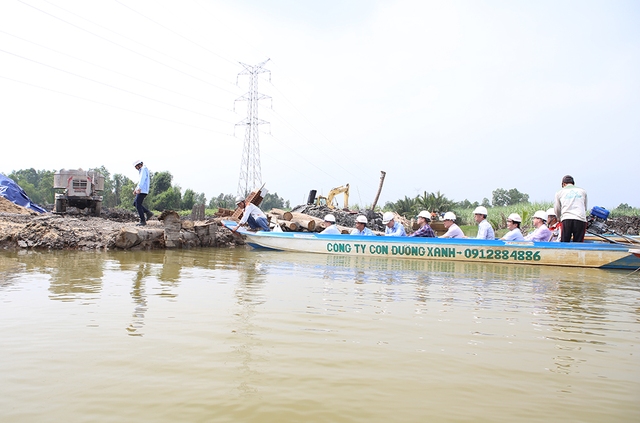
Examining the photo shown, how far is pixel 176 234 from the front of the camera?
12492 millimetres

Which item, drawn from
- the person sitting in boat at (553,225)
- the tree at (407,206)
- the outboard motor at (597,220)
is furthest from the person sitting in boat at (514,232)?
the tree at (407,206)

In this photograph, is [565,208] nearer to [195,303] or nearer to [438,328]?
[438,328]

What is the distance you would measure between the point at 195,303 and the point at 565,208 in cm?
937

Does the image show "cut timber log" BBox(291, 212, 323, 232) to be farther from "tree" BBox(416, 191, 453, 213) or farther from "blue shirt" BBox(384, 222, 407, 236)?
"tree" BBox(416, 191, 453, 213)

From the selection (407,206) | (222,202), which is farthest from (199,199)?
(407,206)

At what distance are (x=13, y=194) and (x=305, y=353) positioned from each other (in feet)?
56.4

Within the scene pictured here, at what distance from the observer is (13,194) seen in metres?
16.5

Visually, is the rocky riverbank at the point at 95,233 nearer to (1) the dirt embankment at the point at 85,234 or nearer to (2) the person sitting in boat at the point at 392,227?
(1) the dirt embankment at the point at 85,234

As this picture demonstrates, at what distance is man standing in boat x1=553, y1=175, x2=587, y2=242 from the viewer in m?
10.6

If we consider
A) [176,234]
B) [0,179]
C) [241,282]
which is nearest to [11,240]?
[176,234]

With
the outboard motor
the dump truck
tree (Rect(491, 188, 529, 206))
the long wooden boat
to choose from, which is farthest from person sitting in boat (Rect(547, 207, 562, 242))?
tree (Rect(491, 188, 529, 206))

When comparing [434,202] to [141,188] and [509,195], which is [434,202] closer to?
[141,188]

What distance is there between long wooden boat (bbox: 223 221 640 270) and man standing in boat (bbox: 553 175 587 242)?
511 millimetres

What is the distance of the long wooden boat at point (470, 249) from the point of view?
34.9 ft
